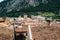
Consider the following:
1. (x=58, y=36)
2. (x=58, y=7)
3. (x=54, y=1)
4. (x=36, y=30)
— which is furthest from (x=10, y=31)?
(x=54, y=1)

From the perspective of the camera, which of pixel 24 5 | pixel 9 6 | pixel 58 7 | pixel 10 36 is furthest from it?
pixel 9 6

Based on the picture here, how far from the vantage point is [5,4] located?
133375 mm

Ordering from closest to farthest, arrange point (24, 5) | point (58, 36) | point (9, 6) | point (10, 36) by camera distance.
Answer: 1. point (58, 36)
2. point (10, 36)
3. point (24, 5)
4. point (9, 6)

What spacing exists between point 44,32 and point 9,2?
374ft

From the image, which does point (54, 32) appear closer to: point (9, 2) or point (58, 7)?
point (58, 7)

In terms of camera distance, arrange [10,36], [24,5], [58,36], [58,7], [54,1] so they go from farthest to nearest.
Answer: [24,5] → [54,1] → [58,7] → [10,36] → [58,36]

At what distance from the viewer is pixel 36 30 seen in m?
17.8

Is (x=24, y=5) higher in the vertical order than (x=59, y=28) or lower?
higher

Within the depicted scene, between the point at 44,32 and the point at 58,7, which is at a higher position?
the point at 58,7

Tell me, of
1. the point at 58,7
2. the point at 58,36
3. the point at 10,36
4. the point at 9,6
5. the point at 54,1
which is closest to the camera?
the point at 58,36

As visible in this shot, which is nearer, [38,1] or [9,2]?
[38,1]

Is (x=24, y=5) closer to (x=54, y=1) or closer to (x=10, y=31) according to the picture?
(x=54, y=1)

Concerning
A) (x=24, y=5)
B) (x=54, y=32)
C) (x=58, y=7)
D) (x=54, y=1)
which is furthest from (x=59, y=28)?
(x=24, y=5)

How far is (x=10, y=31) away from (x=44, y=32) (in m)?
2.66
